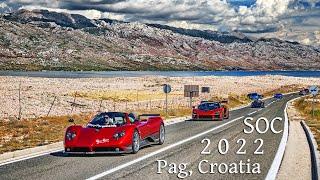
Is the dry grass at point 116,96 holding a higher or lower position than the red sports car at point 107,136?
lower

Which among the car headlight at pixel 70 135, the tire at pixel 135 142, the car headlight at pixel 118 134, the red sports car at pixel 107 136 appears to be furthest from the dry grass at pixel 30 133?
the tire at pixel 135 142

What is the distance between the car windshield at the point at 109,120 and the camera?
52.2ft

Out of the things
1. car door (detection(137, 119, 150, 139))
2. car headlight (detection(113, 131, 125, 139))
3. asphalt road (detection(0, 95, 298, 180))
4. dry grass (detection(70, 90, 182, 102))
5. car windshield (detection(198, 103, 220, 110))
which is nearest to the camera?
asphalt road (detection(0, 95, 298, 180))

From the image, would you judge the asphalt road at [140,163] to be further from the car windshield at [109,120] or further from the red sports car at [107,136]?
the car windshield at [109,120]

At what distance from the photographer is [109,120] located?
15945 mm

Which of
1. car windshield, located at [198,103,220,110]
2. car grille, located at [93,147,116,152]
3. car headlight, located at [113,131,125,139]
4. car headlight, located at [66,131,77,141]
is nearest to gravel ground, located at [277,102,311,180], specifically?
car headlight, located at [113,131,125,139]

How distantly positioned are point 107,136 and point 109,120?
942mm

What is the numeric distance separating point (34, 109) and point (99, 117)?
3084 cm

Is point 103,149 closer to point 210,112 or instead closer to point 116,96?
point 210,112

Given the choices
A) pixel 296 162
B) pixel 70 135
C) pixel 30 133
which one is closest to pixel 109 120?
pixel 70 135

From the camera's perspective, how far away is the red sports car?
15.0 m

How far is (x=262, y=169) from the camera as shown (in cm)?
1274

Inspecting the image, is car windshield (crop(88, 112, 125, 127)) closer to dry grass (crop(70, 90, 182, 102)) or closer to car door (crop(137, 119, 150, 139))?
car door (crop(137, 119, 150, 139))

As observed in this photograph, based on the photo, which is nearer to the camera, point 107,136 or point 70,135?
point 107,136
